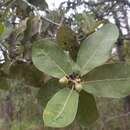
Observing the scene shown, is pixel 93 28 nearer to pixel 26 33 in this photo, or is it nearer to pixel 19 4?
pixel 26 33

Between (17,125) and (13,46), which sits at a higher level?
(13,46)

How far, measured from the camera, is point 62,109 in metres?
0.49

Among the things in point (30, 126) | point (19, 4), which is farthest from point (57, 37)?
point (30, 126)

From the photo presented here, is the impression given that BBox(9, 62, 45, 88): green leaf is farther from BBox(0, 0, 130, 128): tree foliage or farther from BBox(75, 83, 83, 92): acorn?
BBox(75, 83, 83, 92): acorn

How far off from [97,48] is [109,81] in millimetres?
49

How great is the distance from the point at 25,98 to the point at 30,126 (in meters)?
0.47

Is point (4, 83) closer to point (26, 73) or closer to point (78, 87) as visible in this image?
point (26, 73)

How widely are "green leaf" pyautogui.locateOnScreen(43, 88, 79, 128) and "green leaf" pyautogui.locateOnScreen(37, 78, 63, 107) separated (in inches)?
1.6

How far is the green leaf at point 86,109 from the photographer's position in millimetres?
529

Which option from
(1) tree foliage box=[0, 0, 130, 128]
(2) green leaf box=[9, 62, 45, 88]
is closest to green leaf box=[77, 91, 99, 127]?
(1) tree foliage box=[0, 0, 130, 128]

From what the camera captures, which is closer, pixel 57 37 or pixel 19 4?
pixel 57 37

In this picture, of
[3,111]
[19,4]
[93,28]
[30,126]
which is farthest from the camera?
[3,111]

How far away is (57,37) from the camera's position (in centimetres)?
56

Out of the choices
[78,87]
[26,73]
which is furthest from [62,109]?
[26,73]
